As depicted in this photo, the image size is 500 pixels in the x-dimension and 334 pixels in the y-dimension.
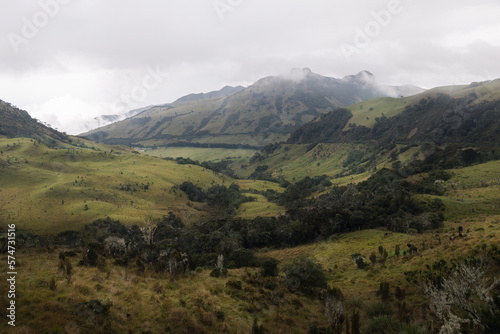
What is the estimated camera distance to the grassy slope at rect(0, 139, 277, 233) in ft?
312

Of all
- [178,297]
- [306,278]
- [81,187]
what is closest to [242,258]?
[306,278]

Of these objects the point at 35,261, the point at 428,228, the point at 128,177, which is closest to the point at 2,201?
the point at 128,177

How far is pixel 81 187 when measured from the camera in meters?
117

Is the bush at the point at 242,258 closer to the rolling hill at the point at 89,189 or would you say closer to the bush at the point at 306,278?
the bush at the point at 306,278

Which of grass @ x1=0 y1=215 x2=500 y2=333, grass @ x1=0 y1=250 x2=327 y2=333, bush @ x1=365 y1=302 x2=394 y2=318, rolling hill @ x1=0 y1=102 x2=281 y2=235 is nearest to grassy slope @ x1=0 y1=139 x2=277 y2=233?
rolling hill @ x1=0 y1=102 x2=281 y2=235

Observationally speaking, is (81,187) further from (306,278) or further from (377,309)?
(377,309)

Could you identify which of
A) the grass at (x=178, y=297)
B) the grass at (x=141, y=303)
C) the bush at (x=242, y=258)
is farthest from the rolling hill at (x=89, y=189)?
the grass at (x=141, y=303)

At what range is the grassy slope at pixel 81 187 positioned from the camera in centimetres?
9506

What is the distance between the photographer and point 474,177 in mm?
80312

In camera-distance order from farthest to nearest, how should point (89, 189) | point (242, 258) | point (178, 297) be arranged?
point (89, 189) → point (242, 258) → point (178, 297)

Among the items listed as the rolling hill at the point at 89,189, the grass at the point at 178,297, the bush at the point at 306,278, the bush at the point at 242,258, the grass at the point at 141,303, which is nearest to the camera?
the grass at the point at 141,303

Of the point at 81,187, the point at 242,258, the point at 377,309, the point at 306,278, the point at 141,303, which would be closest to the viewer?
the point at 141,303

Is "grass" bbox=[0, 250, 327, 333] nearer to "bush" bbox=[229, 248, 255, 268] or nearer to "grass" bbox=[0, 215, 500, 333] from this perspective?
"grass" bbox=[0, 215, 500, 333]

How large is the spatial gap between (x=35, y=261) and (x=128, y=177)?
127m
